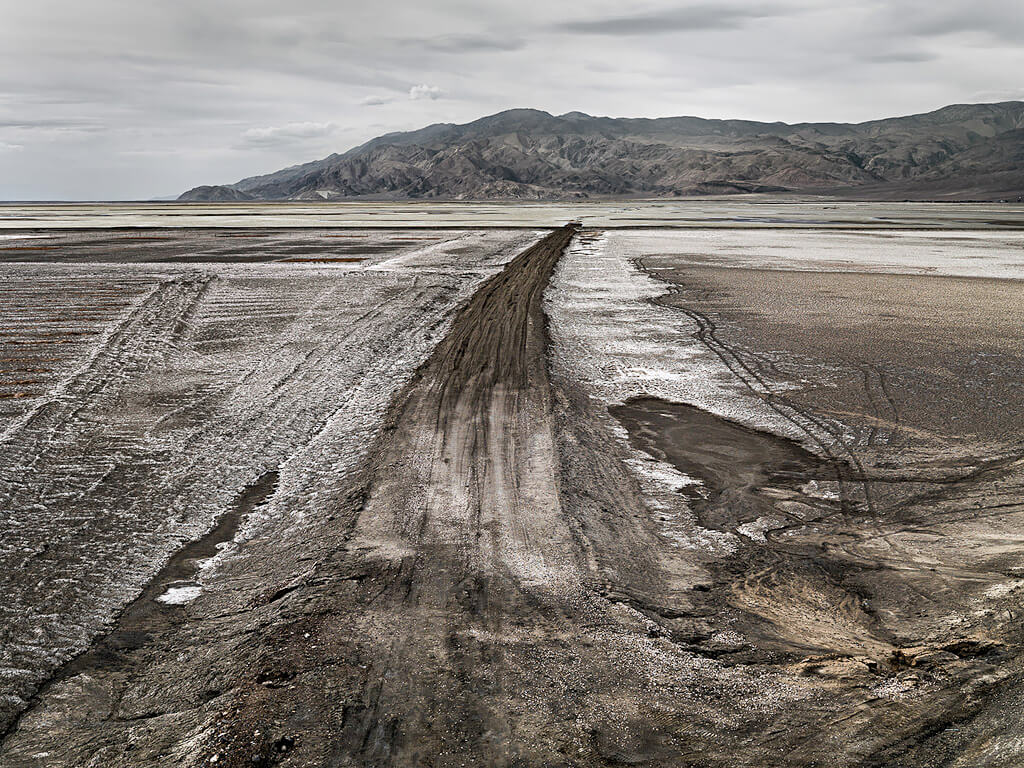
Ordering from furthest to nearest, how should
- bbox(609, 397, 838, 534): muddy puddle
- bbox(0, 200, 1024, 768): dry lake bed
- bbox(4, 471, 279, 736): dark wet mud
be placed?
1. bbox(609, 397, 838, 534): muddy puddle
2. bbox(4, 471, 279, 736): dark wet mud
3. bbox(0, 200, 1024, 768): dry lake bed

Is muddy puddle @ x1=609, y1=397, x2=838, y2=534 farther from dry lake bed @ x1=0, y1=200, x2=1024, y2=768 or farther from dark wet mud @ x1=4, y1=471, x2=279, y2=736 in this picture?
dark wet mud @ x1=4, y1=471, x2=279, y2=736

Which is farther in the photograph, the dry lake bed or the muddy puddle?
the muddy puddle

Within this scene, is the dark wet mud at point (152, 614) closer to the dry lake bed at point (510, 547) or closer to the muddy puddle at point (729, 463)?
the dry lake bed at point (510, 547)

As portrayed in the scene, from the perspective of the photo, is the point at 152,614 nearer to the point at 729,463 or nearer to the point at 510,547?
the point at 510,547

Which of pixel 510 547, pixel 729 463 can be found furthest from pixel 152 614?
pixel 729 463

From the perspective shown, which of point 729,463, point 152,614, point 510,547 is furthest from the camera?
point 729,463

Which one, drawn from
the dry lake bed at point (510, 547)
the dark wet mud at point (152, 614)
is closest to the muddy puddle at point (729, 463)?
the dry lake bed at point (510, 547)

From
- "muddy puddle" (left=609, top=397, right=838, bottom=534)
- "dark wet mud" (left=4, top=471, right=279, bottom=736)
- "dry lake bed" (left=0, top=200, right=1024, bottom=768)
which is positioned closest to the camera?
"dry lake bed" (left=0, top=200, right=1024, bottom=768)

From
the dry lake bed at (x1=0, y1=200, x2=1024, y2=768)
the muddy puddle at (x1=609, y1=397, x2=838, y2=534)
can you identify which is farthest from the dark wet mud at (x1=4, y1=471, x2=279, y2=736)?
the muddy puddle at (x1=609, y1=397, x2=838, y2=534)

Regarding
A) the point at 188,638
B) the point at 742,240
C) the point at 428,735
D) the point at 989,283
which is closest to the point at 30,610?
the point at 188,638
